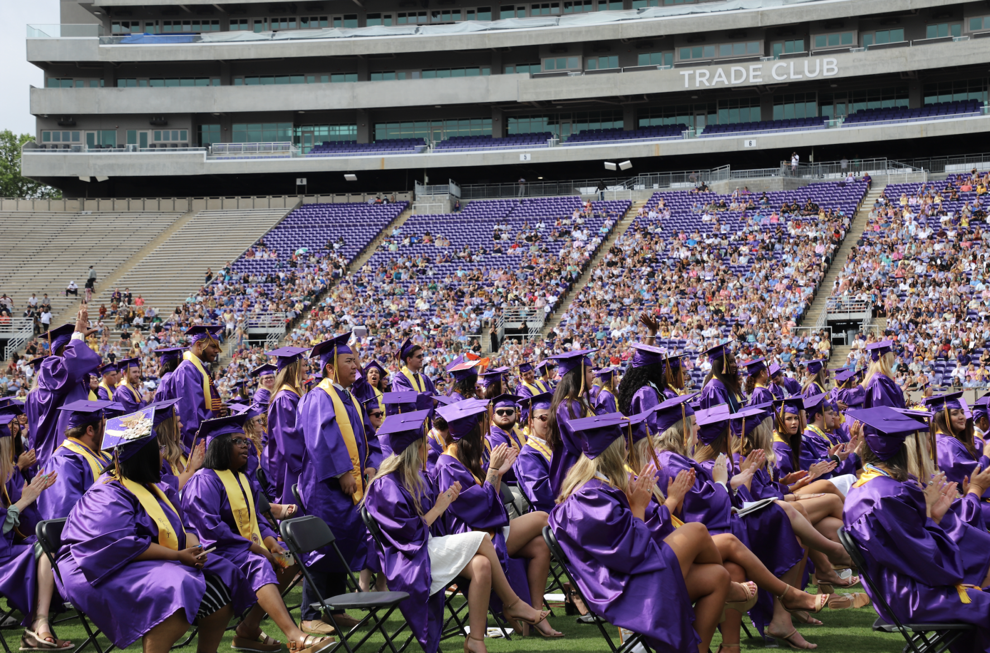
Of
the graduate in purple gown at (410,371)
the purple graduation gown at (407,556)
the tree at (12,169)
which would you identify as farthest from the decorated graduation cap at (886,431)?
the tree at (12,169)

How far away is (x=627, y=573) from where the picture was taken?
→ 5035mm

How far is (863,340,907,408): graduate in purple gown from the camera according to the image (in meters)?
9.23

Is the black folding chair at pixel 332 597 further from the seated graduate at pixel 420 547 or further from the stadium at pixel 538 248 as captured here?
the seated graduate at pixel 420 547

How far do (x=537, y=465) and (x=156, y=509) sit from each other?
318 cm

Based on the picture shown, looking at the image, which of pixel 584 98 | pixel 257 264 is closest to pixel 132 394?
pixel 257 264

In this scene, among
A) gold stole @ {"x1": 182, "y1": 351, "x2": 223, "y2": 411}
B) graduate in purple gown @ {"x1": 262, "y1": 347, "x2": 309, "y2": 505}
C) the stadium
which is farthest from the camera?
gold stole @ {"x1": 182, "y1": 351, "x2": 223, "y2": 411}

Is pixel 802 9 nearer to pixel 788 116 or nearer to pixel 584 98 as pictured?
pixel 788 116

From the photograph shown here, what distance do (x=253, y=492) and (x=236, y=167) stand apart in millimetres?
41329

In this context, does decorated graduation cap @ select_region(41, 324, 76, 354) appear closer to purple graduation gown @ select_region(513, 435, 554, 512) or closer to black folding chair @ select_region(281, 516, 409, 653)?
black folding chair @ select_region(281, 516, 409, 653)

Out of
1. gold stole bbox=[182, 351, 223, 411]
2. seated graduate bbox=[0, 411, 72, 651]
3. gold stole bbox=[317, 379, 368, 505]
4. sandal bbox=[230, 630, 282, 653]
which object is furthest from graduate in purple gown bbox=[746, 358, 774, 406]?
seated graduate bbox=[0, 411, 72, 651]

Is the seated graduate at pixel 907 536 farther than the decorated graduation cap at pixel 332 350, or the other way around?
the decorated graduation cap at pixel 332 350

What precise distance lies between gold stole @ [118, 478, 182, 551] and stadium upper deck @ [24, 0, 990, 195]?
36828mm

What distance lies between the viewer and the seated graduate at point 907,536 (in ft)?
16.4

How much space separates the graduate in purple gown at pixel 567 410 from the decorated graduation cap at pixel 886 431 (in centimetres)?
194
